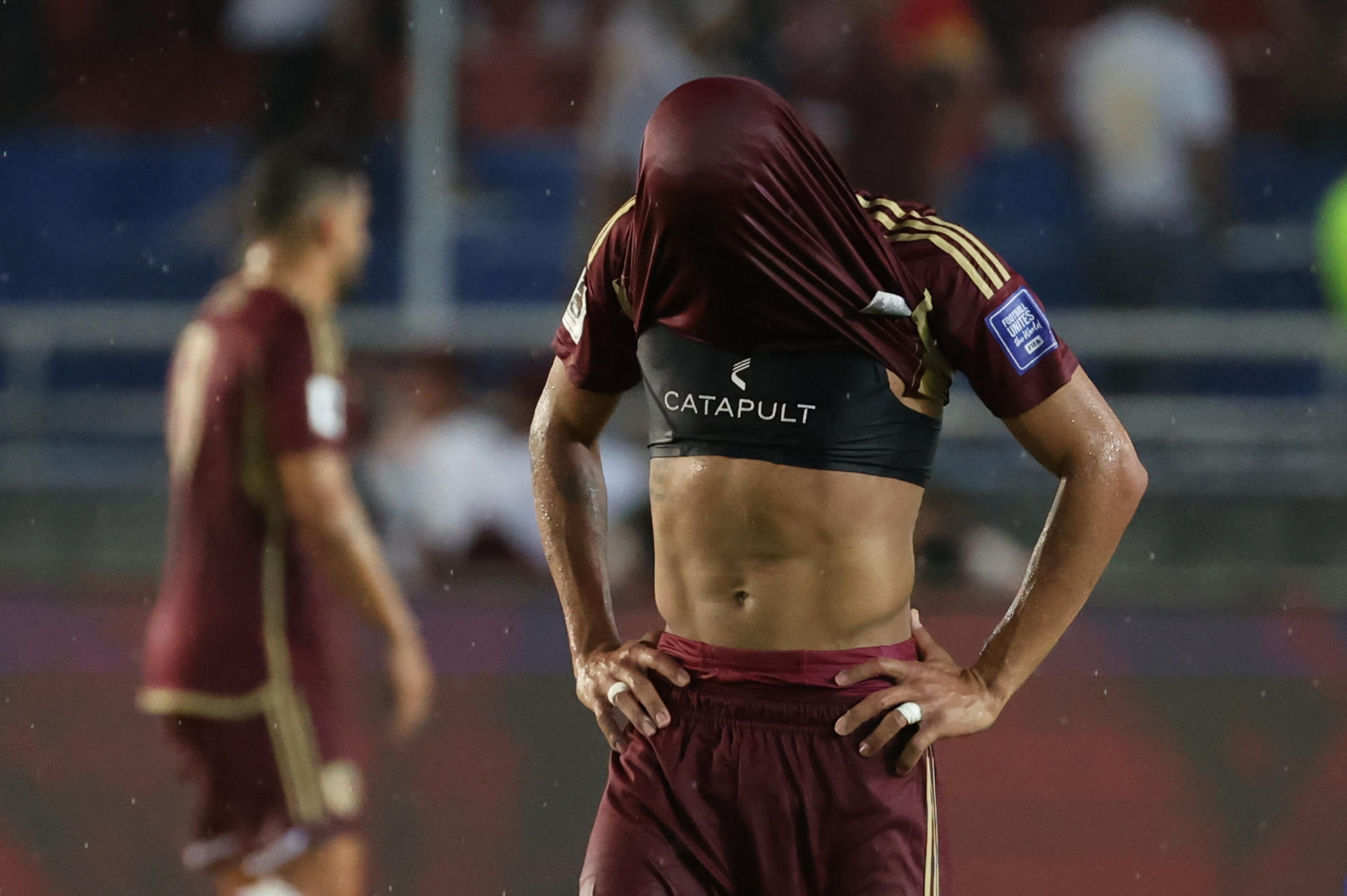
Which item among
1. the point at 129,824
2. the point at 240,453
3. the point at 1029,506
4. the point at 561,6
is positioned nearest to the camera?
the point at 240,453

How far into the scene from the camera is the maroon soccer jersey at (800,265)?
2.56 m

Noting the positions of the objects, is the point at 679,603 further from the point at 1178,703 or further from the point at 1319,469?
the point at 1319,469

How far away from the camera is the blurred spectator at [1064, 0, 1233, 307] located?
7352 mm

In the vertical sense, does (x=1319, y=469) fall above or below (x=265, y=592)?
below

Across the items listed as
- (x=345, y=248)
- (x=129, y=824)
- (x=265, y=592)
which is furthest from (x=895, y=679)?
(x=129, y=824)

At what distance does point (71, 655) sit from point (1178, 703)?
11.5ft

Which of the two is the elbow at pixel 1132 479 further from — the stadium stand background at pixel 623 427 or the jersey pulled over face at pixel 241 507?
the stadium stand background at pixel 623 427

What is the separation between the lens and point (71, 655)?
18.1ft

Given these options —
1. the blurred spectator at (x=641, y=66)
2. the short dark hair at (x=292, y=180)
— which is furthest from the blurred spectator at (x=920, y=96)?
the short dark hair at (x=292, y=180)

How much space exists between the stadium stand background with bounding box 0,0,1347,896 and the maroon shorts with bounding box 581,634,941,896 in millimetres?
2593

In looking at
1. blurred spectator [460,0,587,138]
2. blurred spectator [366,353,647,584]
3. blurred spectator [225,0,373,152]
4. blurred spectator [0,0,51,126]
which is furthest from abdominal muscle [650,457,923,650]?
blurred spectator [0,0,51,126]

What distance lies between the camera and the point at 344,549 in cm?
442

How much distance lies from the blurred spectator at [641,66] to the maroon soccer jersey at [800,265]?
473 centimetres

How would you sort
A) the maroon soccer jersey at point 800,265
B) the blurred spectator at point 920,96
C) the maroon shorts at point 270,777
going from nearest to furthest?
the maroon soccer jersey at point 800,265, the maroon shorts at point 270,777, the blurred spectator at point 920,96
